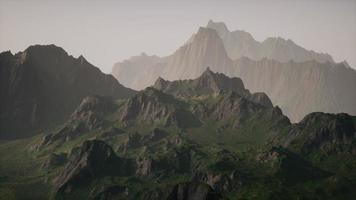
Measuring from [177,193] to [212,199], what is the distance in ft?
67.5

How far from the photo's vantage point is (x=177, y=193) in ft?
646

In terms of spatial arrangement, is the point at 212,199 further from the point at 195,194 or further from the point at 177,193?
the point at 177,193

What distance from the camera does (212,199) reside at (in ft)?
594

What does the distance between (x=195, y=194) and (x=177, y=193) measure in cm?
1383

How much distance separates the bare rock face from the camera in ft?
595

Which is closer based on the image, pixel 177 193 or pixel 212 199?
pixel 212 199

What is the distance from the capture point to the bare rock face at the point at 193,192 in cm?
18150

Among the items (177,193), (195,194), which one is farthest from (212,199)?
(177,193)

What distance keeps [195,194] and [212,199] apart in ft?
24.7

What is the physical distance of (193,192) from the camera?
18725 cm
